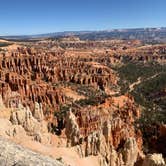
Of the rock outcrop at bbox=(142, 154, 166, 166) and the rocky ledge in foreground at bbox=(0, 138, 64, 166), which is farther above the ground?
the rocky ledge in foreground at bbox=(0, 138, 64, 166)

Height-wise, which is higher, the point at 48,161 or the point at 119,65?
the point at 48,161

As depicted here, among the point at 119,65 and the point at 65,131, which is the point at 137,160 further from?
the point at 119,65

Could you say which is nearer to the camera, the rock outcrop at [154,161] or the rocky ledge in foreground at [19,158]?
the rocky ledge in foreground at [19,158]

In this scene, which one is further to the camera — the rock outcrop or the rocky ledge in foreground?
the rock outcrop

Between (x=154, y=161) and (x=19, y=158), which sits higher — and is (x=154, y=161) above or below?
below

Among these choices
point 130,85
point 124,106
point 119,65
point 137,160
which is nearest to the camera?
point 137,160

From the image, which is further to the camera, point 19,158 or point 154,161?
point 154,161

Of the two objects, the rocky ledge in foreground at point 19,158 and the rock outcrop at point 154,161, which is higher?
the rocky ledge in foreground at point 19,158

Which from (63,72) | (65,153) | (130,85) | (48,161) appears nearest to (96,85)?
(63,72)
